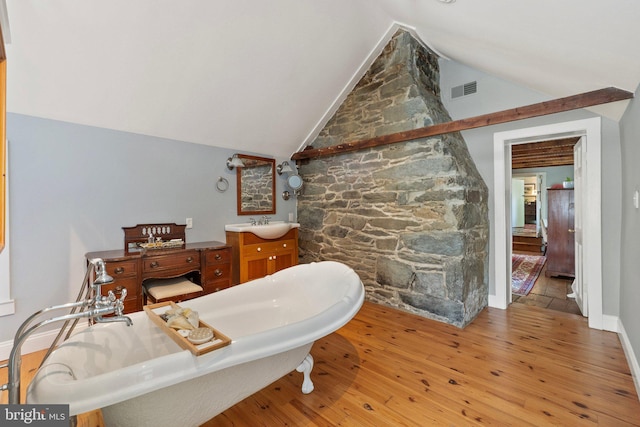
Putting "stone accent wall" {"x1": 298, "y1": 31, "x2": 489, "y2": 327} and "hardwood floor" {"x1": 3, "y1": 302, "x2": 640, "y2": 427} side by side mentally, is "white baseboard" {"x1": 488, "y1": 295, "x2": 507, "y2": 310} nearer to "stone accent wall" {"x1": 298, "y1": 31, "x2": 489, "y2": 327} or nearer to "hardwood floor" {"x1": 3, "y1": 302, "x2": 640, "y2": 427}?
"stone accent wall" {"x1": 298, "y1": 31, "x2": 489, "y2": 327}

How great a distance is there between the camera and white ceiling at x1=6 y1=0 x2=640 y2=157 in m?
1.69

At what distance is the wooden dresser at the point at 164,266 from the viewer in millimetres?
2426

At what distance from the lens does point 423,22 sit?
8.41 ft

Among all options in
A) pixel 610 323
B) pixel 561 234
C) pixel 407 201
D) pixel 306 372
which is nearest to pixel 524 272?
pixel 561 234

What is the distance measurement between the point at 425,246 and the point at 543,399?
4.99 feet

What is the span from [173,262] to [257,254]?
3.39ft

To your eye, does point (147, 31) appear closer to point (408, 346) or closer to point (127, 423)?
point (127, 423)

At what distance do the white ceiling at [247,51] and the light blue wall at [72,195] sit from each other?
18cm

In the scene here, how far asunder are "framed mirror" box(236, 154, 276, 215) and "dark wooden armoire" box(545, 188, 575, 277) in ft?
15.0

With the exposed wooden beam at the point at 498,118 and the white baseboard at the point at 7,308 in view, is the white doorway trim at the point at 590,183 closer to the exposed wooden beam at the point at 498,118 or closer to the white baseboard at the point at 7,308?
the exposed wooden beam at the point at 498,118

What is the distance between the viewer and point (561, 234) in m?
4.55

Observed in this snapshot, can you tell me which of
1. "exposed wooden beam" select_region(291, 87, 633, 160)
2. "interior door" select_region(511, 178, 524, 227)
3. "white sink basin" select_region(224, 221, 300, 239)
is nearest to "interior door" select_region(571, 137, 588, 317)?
"exposed wooden beam" select_region(291, 87, 633, 160)

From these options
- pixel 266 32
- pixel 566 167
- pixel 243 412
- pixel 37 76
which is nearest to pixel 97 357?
pixel 243 412

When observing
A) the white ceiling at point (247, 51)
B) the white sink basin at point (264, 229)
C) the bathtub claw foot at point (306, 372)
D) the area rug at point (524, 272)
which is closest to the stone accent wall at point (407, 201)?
the white ceiling at point (247, 51)
